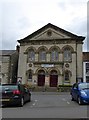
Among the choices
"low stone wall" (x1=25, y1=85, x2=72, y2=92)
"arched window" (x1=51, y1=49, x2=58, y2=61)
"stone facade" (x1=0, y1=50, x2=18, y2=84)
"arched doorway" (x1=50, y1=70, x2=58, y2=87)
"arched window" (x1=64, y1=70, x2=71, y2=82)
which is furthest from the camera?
"stone facade" (x1=0, y1=50, x2=18, y2=84)

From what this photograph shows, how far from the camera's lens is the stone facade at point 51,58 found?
48.8 meters

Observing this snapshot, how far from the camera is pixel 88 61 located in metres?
48.7

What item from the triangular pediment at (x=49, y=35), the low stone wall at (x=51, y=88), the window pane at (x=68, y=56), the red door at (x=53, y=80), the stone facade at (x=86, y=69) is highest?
the triangular pediment at (x=49, y=35)

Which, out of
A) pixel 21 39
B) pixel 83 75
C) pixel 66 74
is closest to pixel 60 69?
pixel 66 74

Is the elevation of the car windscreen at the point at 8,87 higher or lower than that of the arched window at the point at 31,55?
lower

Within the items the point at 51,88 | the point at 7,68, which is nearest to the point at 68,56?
the point at 51,88

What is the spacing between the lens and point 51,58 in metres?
49.8

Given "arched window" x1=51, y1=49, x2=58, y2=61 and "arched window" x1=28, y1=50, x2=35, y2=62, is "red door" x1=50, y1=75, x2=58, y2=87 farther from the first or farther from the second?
"arched window" x1=28, y1=50, x2=35, y2=62

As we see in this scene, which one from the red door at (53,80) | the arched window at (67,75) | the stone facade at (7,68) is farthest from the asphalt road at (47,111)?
the stone facade at (7,68)

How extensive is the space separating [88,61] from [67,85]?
6.26 metres

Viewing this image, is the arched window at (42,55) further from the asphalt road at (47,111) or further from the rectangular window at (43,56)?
the asphalt road at (47,111)

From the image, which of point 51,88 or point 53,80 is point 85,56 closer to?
point 53,80

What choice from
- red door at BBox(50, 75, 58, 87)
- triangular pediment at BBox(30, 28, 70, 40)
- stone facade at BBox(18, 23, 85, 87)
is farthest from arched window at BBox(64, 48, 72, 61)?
red door at BBox(50, 75, 58, 87)

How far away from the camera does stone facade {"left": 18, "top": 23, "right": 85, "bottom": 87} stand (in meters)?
48.8
